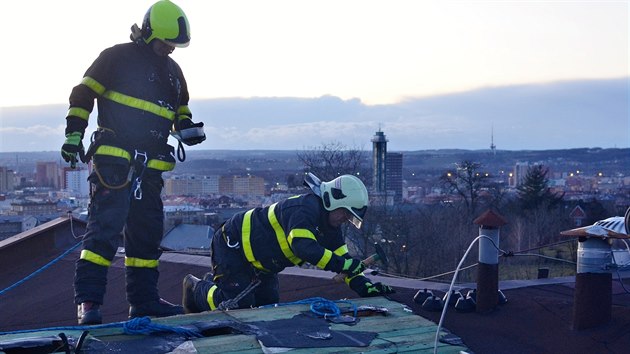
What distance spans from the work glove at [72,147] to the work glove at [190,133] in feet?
2.78

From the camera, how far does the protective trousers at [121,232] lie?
16.8 ft

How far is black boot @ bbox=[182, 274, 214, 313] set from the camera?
596 cm

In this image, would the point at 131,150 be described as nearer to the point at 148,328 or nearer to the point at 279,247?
the point at 279,247

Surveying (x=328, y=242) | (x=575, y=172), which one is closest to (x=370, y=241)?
(x=328, y=242)

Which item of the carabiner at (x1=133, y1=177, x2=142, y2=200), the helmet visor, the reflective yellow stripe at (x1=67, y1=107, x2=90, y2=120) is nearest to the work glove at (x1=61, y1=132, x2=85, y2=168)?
the reflective yellow stripe at (x1=67, y1=107, x2=90, y2=120)

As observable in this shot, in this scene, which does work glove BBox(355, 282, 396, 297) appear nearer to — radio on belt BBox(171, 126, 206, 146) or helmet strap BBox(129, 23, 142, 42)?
radio on belt BBox(171, 126, 206, 146)

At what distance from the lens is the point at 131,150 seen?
5383mm

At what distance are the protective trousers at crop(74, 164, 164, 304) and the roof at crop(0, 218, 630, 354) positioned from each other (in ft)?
1.71

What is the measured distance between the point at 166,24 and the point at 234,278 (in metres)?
1.99

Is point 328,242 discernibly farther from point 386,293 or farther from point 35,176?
point 35,176

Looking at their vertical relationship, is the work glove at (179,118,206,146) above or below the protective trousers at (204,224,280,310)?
above

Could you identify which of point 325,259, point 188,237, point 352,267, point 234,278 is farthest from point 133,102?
point 188,237

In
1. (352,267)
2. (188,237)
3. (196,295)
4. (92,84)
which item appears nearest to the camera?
(92,84)

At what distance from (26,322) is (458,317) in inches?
157
